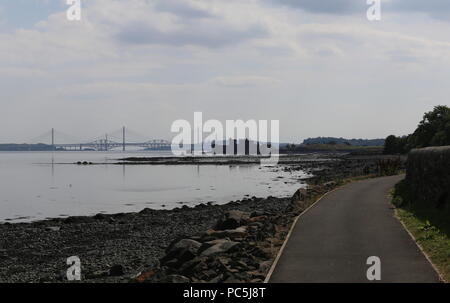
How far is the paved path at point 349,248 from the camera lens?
12562 mm

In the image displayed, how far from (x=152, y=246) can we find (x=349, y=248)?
36.2 feet

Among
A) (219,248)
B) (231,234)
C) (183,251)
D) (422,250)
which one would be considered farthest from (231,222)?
(422,250)

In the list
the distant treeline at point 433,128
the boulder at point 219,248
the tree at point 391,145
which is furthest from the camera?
the tree at point 391,145

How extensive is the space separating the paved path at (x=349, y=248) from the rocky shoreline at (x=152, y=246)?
75 cm

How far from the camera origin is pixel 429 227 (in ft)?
58.8

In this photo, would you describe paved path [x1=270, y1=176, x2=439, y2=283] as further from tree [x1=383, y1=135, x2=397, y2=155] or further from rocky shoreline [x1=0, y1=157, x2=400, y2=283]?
tree [x1=383, y1=135, x2=397, y2=155]

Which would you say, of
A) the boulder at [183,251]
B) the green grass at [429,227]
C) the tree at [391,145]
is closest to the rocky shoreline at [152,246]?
the boulder at [183,251]

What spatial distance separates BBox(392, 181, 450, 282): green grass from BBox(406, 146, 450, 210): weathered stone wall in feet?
1.16

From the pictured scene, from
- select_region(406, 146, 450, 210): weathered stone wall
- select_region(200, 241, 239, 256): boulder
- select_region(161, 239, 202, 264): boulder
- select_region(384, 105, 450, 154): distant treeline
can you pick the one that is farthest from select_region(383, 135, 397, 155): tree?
select_region(200, 241, 239, 256): boulder

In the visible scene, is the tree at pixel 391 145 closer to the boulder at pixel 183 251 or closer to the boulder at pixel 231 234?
the boulder at pixel 231 234

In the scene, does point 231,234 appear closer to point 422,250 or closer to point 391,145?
point 422,250

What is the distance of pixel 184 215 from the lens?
35.9 m

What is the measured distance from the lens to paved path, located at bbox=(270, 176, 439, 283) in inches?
495

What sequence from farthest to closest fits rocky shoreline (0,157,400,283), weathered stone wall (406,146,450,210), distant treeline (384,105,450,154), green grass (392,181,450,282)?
distant treeline (384,105,450,154), weathered stone wall (406,146,450,210), rocky shoreline (0,157,400,283), green grass (392,181,450,282)
